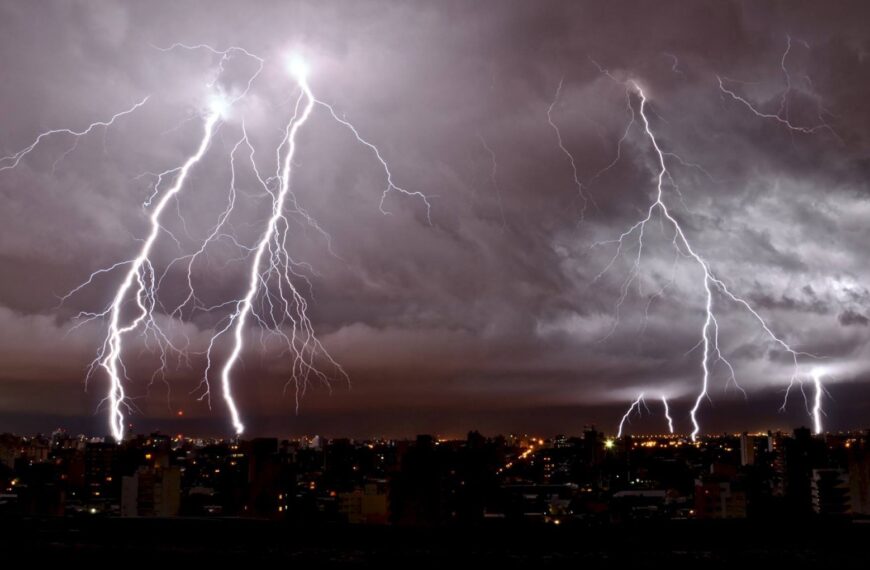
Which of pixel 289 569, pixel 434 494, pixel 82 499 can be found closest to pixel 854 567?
pixel 289 569

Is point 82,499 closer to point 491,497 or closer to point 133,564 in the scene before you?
point 491,497

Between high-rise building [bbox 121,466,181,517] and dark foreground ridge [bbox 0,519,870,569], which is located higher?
dark foreground ridge [bbox 0,519,870,569]

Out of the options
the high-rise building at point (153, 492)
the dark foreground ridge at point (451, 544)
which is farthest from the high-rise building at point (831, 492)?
the dark foreground ridge at point (451, 544)

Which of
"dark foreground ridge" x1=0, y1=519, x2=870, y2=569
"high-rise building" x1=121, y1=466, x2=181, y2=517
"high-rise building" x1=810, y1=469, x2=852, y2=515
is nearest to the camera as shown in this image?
"dark foreground ridge" x1=0, y1=519, x2=870, y2=569

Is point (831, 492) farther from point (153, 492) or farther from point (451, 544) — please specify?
point (451, 544)

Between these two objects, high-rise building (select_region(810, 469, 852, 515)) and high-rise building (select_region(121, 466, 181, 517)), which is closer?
high-rise building (select_region(121, 466, 181, 517))

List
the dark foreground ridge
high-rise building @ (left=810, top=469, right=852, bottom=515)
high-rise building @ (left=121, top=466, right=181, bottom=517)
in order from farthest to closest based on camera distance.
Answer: high-rise building @ (left=810, top=469, right=852, bottom=515) → high-rise building @ (left=121, top=466, right=181, bottom=517) → the dark foreground ridge

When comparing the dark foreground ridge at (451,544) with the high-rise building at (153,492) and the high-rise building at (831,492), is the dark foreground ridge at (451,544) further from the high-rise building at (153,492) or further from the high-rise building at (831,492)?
the high-rise building at (831,492)

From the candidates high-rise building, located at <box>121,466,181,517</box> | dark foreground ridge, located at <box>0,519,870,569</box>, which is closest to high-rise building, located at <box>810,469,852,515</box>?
high-rise building, located at <box>121,466,181,517</box>

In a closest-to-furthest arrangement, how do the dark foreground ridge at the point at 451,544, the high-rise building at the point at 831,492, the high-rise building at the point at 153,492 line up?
the dark foreground ridge at the point at 451,544, the high-rise building at the point at 153,492, the high-rise building at the point at 831,492

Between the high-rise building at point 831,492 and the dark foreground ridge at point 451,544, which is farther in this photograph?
the high-rise building at point 831,492

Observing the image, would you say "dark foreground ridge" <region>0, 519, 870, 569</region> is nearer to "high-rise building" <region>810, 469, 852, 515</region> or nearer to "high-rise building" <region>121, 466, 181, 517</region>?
"high-rise building" <region>121, 466, 181, 517</region>
